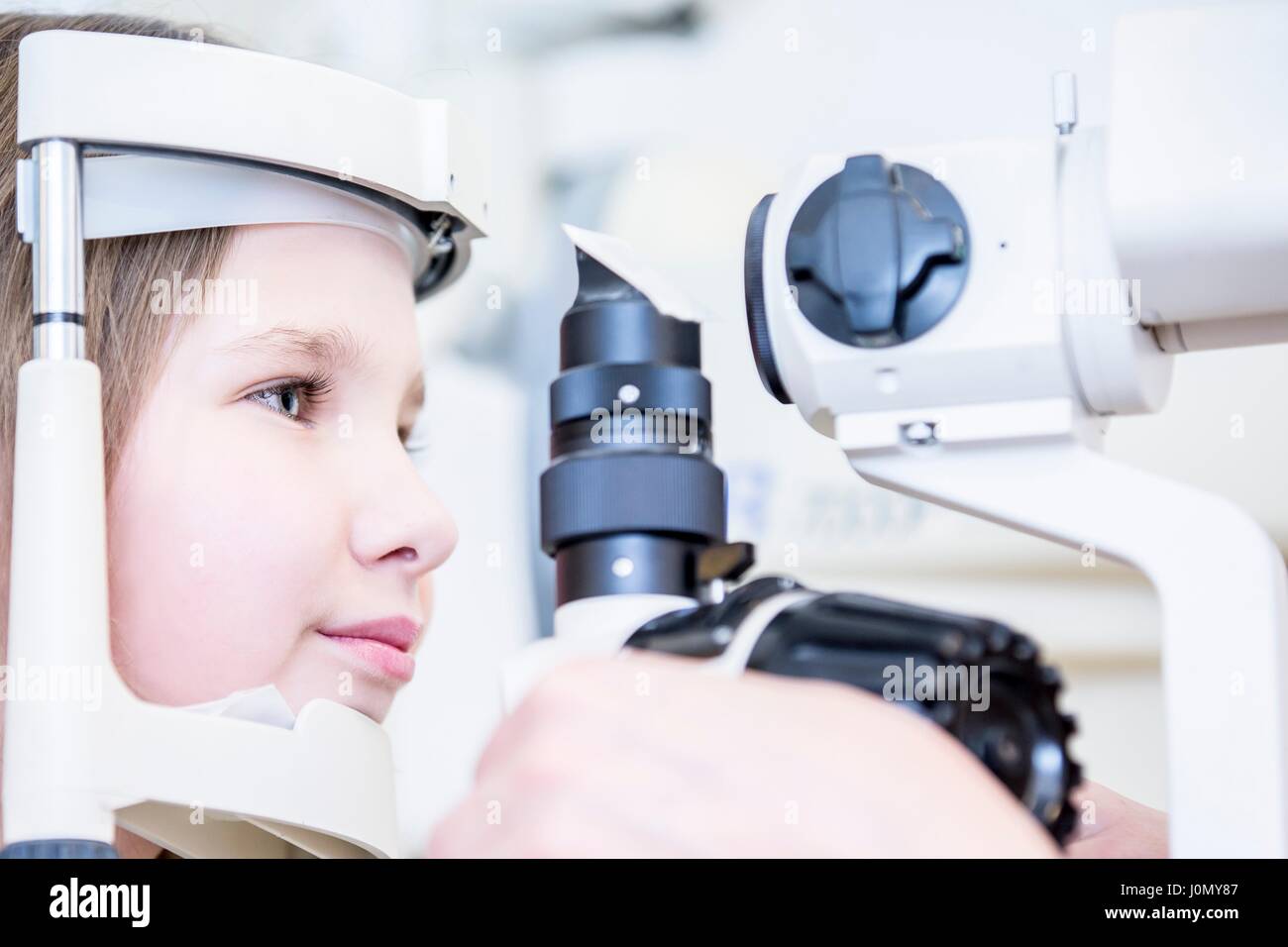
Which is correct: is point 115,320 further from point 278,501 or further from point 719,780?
point 719,780

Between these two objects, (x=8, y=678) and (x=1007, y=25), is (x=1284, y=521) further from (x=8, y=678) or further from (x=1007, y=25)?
(x=8, y=678)

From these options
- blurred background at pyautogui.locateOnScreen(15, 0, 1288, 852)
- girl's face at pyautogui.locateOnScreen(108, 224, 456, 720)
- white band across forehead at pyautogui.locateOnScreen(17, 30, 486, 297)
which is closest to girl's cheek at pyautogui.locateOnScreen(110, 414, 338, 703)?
girl's face at pyautogui.locateOnScreen(108, 224, 456, 720)

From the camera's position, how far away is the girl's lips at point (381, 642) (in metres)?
0.64

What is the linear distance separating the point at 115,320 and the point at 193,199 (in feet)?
0.23

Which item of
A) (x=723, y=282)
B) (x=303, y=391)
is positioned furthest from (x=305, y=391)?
(x=723, y=282)

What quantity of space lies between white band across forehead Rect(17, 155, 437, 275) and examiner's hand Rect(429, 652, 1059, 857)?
0.35m

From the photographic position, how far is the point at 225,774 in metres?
0.52

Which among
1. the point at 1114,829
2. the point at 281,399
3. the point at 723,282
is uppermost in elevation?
the point at 723,282

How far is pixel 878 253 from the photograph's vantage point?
427 mm

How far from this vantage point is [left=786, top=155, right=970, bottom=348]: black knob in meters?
0.43

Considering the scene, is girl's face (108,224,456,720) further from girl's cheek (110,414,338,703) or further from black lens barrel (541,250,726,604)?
black lens barrel (541,250,726,604)

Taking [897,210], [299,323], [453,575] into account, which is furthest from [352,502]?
[453,575]

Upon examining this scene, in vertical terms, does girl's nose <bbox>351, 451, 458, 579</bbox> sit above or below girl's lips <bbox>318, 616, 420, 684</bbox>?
above

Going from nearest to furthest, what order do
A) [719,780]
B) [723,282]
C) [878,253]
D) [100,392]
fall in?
[719,780], [878,253], [100,392], [723,282]
